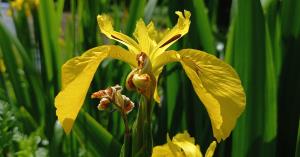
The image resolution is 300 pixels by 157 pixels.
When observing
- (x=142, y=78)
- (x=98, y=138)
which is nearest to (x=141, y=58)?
(x=142, y=78)

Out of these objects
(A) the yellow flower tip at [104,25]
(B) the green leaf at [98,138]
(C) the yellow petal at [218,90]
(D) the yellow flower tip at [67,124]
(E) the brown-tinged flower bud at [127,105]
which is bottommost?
(B) the green leaf at [98,138]

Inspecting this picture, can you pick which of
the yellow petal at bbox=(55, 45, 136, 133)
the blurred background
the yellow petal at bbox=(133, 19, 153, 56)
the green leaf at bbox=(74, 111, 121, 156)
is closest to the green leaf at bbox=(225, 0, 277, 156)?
the blurred background

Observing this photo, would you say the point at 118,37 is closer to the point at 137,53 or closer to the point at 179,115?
the point at 137,53

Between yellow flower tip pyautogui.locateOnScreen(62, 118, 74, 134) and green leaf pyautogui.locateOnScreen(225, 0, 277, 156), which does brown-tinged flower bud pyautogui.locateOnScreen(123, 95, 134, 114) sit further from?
green leaf pyautogui.locateOnScreen(225, 0, 277, 156)

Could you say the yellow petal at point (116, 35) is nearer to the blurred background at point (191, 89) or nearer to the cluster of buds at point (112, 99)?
the cluster of buds at point (112, 99)

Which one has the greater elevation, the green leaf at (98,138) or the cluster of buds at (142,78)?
the cluster of buds at (142,78)

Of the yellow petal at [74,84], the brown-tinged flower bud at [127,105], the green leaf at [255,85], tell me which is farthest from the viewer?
the green leaf at [255,85]

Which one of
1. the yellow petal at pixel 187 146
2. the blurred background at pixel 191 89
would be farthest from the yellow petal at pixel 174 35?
the blurred background at pixel 191 89

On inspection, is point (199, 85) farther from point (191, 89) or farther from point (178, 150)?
point (191, 89)
